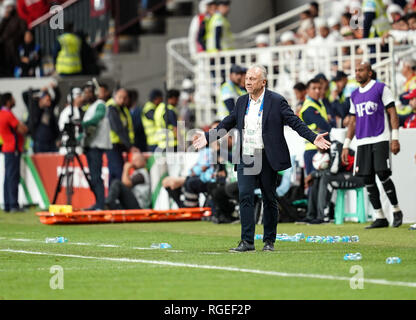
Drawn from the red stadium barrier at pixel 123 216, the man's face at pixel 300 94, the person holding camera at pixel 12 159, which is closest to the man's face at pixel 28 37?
the person holding camera at pixel 12 159

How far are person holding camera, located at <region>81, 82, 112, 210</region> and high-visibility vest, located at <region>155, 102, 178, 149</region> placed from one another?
1018 mm

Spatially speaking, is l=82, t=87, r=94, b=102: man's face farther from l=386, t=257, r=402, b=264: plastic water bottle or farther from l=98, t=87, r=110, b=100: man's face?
l=386, t=257, r=402, b=264: plastic water bottle

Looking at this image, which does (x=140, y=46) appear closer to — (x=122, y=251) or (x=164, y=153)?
(x=164, y=153)

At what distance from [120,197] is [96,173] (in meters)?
0.75

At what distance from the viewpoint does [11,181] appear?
23.7 meters

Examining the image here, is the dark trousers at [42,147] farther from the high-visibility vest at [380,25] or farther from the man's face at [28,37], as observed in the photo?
the high-visibility vest at [380,25]

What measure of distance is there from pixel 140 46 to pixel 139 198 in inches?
382

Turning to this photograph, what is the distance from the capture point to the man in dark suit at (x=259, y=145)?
12898mm

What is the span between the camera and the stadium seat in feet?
59.6

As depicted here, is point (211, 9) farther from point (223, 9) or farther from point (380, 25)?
point (380, 25)

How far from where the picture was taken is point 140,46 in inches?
1187

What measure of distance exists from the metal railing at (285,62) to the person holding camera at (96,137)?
151 inches

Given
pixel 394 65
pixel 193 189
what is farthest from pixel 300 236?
pixel 394 65

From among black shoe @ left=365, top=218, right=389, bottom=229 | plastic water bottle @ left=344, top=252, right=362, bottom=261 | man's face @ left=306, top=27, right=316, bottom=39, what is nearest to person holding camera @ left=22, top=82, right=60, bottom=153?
man's face @ left=306, top=27, right=316, bottom=39
